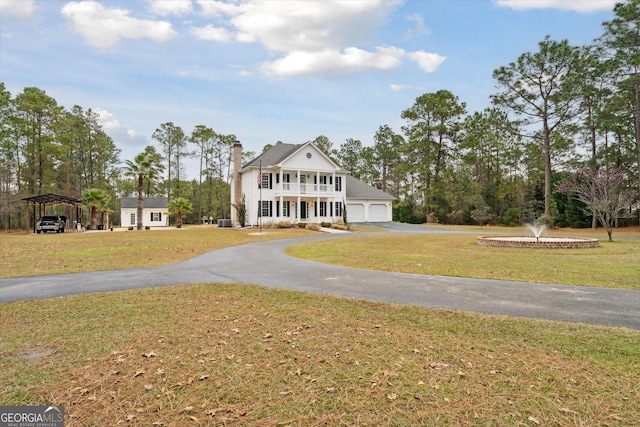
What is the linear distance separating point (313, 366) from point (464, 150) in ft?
148

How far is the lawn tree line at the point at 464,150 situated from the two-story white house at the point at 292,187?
9918 millimetres

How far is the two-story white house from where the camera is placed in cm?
3409

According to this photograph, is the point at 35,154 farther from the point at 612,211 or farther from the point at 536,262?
the point at 612,211

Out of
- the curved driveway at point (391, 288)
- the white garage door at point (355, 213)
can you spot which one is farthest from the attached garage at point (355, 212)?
the curved driveway at point (391, 288)

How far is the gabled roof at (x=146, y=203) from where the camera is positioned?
46.5m

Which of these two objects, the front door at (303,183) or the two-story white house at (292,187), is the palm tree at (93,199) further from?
the front door at (303,183)

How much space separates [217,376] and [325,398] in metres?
1.21

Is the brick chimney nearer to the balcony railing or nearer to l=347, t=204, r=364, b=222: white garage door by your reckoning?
the balcony railing

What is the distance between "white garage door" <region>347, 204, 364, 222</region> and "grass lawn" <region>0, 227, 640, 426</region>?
33503 mm

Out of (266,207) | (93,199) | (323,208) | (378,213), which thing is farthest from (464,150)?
(93,199)

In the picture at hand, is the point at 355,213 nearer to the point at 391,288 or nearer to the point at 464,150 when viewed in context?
the point at 464,150

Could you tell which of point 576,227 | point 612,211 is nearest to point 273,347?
point 612,211

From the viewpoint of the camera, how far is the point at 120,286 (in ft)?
26.8

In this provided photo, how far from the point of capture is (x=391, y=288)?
7711 mm
